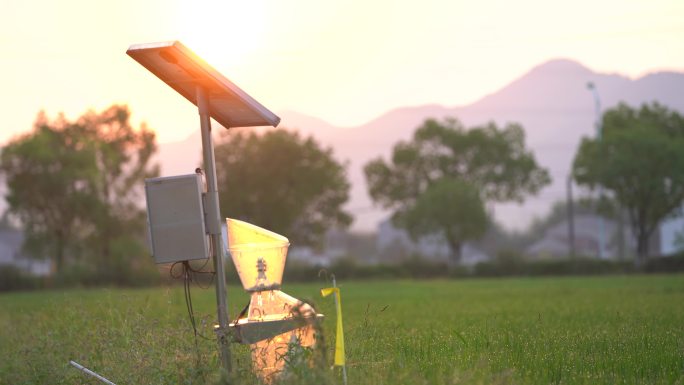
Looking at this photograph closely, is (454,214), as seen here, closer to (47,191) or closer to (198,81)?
(47,191)

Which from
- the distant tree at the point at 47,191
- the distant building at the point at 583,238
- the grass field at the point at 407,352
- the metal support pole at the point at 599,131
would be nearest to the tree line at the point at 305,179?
the distant tree at the point at 47,191

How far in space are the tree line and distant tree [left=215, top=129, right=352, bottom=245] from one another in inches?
4.0

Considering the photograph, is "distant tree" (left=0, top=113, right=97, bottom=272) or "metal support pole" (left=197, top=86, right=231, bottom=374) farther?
"distant tree" (left=0, top=113, right=97, bottom=272)

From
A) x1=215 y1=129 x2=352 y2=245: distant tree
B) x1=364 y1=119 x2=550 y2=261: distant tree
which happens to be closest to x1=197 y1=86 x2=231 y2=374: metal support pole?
x1=215 y1=129 x2=352 y2=245: distant tree

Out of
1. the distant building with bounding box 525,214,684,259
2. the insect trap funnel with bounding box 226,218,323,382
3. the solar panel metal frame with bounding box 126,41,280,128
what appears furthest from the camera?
the distant building with bounding box 525,214,684,259

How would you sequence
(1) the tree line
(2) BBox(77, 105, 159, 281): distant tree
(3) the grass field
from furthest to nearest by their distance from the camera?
(1) the tree line, (2) BBox(77, 105, 159, 281): distant tree, (3) the grass field

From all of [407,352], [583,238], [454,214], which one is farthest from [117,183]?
[583,238]

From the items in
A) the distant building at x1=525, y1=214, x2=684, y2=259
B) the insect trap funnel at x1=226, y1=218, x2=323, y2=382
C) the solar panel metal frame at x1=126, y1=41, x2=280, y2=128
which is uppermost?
the solar panel metal frame at x1=126, y1=41, x2=280, y2=128

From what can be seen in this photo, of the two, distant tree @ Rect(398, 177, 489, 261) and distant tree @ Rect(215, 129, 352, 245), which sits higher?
distant tree @ Rect(215, 129, 352, 245)

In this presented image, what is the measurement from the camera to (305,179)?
9369 centimetres

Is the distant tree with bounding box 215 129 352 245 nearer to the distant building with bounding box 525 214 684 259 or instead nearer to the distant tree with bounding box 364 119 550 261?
the distant tree with bounding box 364 119 550 261

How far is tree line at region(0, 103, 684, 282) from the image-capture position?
7025 centimetres

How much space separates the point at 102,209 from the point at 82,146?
5424 mm

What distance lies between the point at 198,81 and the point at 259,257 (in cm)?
164
